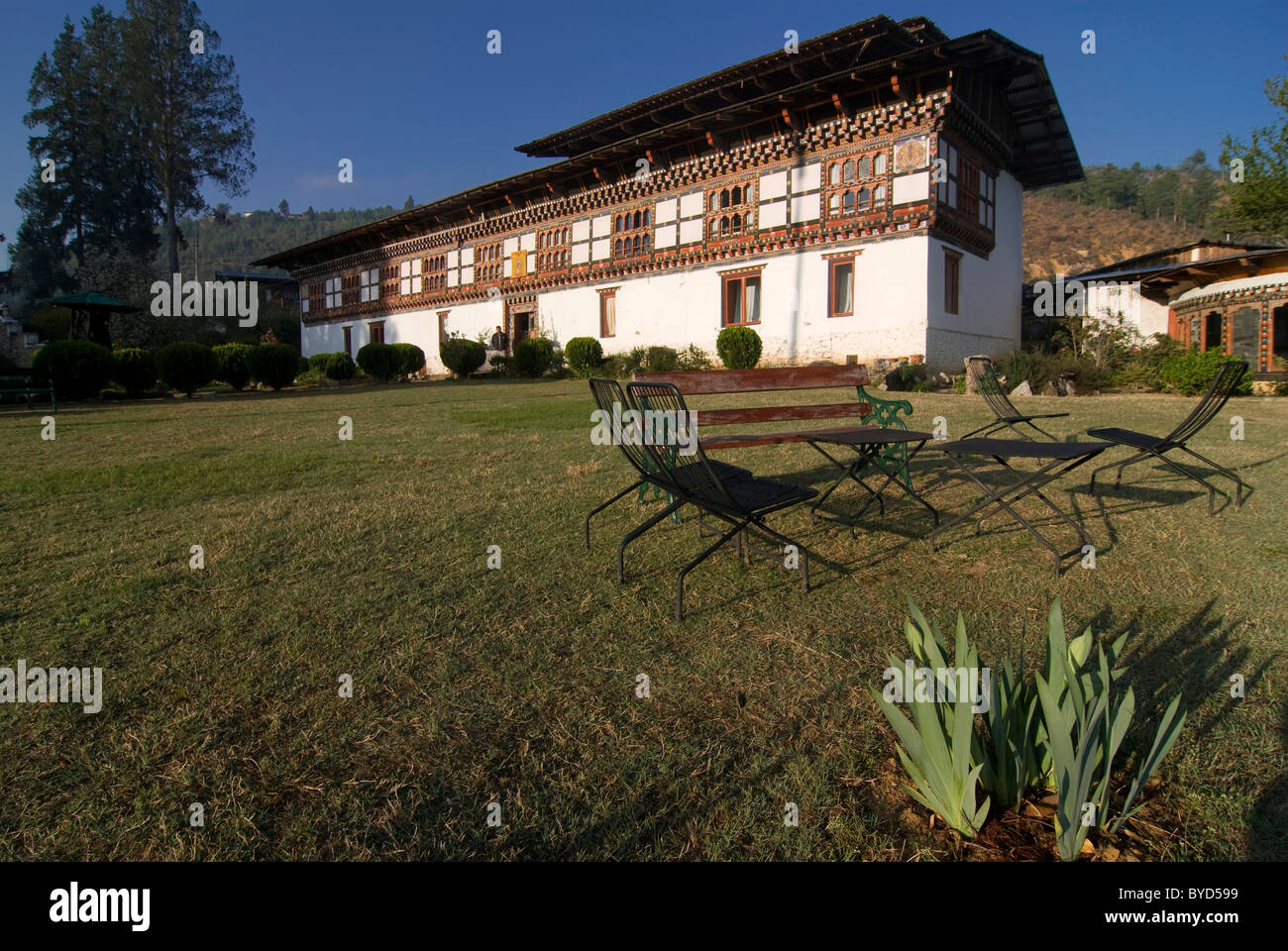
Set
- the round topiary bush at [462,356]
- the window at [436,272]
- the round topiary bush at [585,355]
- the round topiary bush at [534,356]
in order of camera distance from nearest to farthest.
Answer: the round topiary bush at [585,355] < the round topiary bush at [534,356] < the round topiary bush at [462,356] < the window at [436,272]

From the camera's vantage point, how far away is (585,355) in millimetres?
24562

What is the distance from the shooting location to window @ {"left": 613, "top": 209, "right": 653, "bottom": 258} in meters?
23.9

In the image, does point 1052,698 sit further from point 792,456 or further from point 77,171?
point 77,171

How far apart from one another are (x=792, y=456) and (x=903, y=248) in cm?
1353

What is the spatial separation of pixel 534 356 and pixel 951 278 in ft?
45.6

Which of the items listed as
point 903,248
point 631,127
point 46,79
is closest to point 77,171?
point 46,79

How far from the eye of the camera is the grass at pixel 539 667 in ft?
5.95

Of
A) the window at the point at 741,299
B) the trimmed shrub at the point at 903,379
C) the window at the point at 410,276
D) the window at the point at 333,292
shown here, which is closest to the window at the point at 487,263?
the window at the point at 410,276

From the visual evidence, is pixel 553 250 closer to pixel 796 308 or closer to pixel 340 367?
pixel 340 367

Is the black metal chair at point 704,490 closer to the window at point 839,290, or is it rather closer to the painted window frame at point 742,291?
the window at point 839,290

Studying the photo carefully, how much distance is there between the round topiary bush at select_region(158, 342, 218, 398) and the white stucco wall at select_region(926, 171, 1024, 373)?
18235 millimetres

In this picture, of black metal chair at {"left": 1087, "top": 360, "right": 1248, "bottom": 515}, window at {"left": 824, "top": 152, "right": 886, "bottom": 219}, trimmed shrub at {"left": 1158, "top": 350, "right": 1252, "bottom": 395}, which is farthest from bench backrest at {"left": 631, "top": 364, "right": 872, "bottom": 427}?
window at {"left": 824, "top": 152, "right": 886, "bottom": 219}

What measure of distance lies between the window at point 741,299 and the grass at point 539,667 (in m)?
16.6

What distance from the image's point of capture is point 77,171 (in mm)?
40562
